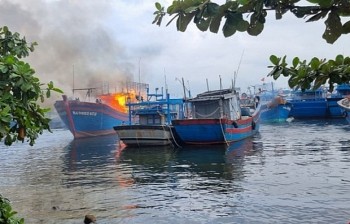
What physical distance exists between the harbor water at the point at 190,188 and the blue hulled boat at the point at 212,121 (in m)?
3.48

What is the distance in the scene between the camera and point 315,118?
197 ft

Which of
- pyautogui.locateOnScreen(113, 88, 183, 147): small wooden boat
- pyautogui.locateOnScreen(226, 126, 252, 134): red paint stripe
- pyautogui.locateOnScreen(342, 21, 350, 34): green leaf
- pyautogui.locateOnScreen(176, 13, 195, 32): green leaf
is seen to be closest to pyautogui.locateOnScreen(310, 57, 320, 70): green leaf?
pyautogui.locateOnScreen(342, 21, 350, 34): green leaf

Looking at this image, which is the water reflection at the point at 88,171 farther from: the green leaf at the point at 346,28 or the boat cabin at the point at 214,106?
the green leaf at the point at 346,28

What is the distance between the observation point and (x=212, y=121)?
25.9 m

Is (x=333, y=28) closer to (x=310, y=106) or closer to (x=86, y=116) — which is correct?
(x=86, y=116)

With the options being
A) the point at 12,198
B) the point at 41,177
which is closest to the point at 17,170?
the point at 41,177

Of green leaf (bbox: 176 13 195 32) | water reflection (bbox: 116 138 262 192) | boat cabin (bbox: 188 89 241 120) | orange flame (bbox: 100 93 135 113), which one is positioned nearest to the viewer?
green leaf (bbox: 176 13 195 32)

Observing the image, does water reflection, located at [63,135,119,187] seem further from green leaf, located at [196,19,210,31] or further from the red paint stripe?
green leaf, located at [196,19,210,31]

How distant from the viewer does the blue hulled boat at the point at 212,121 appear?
26.4 metres

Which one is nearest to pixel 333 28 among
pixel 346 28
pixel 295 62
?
pixel 346 28

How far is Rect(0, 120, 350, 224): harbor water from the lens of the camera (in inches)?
408

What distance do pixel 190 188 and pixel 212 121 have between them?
41.2ft

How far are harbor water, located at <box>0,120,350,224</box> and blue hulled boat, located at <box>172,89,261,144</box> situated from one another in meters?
3.48

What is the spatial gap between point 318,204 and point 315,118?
52321mm
